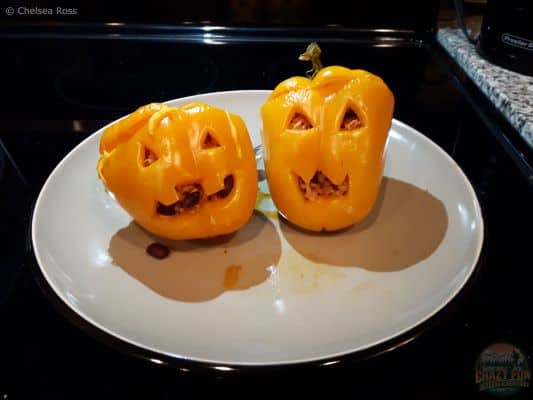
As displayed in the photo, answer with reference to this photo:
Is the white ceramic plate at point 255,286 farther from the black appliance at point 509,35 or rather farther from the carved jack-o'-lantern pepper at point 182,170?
the black appliance at point 509,35

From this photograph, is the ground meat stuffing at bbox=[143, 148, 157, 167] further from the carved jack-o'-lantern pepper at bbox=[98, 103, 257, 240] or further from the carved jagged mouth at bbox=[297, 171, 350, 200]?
the carved jagged mouth at bbox=[297, 171, 350, 200]

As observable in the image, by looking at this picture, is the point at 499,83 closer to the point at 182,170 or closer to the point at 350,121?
the point at 350,121

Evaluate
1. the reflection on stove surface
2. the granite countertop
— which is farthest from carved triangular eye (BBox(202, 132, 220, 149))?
the granite countertop

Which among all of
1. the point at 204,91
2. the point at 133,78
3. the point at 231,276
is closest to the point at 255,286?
the point at 231,276

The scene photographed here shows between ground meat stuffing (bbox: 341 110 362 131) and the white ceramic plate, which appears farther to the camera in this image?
ground meat stuffing (bbox: 341 110 362 131)

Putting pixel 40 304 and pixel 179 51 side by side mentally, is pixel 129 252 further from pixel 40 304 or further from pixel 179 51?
pixel 179 51

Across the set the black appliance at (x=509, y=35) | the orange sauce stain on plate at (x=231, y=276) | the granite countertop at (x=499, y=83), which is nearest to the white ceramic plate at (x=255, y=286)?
the orange sauce stain on plate at (x=231, y=276)
